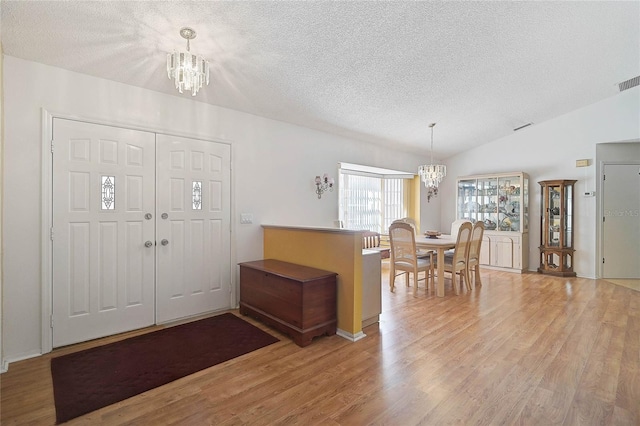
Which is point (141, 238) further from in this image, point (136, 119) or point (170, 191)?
point (136, 119)

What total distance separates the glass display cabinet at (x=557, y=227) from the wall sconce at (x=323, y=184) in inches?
163

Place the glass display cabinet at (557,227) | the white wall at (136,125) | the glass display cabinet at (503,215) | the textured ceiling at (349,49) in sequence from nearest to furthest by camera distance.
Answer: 1. the textured ceiling at (349,49)
2. the white wall at (136,125)
3. the glass display cabinet at (557,227)
4. the glass display cabinet at (503,215)

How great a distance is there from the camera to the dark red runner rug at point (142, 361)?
204cm

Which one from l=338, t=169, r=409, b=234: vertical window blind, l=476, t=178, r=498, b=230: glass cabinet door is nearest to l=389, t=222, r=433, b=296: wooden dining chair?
l=338, t=169, r=409, b=234: vertical window blind

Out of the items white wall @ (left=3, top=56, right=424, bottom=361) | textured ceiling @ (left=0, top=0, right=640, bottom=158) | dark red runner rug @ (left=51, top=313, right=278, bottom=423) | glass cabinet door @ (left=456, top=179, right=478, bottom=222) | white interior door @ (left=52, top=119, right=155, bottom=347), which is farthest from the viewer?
glass cabinet door @ (left=456, top=179, right=478, bottom=222)

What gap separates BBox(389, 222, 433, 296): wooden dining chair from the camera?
4.29 metres

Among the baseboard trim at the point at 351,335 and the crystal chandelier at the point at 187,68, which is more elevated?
the crystal chandelier at the point at 187,68

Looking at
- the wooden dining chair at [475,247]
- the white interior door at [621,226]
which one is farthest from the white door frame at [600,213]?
the wooden dining chair at [475,247]

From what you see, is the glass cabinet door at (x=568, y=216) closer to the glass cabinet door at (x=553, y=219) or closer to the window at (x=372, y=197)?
the glass cabinet door at (x=553, y=219)

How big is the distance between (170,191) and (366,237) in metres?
4.30

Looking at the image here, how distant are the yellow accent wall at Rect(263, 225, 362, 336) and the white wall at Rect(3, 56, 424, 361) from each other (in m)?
0.86

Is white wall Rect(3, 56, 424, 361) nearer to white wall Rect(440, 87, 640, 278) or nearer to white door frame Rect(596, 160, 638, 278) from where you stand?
white wall Rect(440, 87, 640, 278)

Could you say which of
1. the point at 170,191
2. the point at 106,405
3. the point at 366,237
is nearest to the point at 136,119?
the point at 170,191

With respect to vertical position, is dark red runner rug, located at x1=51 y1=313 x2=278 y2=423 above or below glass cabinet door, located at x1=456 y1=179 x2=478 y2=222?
below
